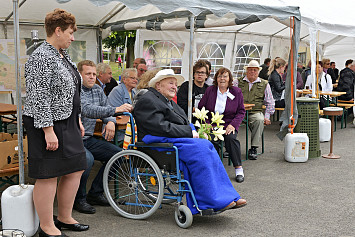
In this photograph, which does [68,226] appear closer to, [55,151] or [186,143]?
[55,151]

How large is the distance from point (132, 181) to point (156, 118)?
0.67m

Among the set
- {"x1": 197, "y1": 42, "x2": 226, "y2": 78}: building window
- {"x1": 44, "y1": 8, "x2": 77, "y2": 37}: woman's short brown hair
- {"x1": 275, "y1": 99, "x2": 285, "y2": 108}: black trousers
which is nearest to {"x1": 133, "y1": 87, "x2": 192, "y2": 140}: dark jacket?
{"x1": 44, "y1": 8, "x2": 77, "y2": 37}: woman's short brown hair

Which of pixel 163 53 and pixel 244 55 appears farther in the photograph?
pixel 244 55

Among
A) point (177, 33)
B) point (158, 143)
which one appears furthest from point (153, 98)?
point (177, 33)

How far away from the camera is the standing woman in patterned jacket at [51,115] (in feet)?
10.4

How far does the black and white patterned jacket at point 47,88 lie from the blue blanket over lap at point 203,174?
1071mm

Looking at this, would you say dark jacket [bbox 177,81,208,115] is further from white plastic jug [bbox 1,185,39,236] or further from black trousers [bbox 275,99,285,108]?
white plastic jug [bbox 1,185,39,236]

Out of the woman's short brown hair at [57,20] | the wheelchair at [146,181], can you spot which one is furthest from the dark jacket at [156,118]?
the woman's short brown hair at [57,20]

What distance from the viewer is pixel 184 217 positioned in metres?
3.93

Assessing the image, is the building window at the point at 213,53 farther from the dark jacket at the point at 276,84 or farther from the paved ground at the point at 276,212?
the paved ground at the point at 276,212

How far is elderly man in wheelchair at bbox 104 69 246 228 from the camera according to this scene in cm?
380

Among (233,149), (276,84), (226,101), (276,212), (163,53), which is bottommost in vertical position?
(276,212)

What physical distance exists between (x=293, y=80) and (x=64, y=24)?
14.3 feet

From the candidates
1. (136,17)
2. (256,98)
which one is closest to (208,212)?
(256,98)
